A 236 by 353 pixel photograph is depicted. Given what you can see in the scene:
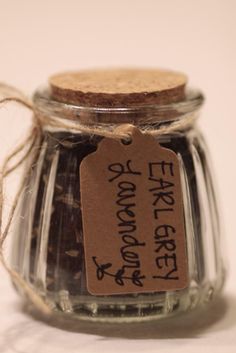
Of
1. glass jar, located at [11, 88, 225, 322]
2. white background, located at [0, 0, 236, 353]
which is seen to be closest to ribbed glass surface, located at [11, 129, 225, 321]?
glass jar, located at [11, 88, 225, 322]

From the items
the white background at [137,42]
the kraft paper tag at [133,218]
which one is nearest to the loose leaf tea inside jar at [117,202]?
the kraft paper tag at [133,218]

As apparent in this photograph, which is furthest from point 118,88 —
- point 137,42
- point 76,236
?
point 137,42

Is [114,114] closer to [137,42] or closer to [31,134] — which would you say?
[31,134]

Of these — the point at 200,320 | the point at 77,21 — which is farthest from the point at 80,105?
the point at 77,21

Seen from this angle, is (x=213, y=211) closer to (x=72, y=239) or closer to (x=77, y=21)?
(x=72, y=239)

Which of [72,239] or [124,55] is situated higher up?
[124,55]

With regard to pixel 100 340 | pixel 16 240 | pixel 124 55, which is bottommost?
pixel 100 340
